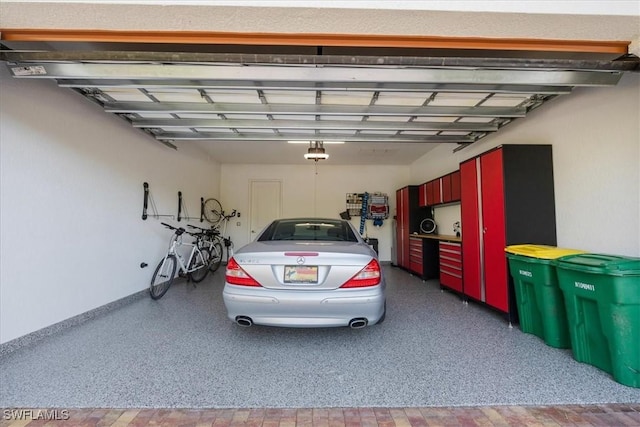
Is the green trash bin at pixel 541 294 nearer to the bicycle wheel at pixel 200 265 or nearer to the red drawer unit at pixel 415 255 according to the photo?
the red drawer unit at pixel 415 255

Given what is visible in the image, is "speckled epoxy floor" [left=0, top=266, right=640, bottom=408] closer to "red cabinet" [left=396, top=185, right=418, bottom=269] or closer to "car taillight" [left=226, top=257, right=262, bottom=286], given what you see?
"car taillight" [left=226, top=257, right=262, bottom=286]

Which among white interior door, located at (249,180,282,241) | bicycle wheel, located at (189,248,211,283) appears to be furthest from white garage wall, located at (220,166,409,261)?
bicycle wheel, located at (189,248,211,283)

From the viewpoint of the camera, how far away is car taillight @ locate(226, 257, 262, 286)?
89.0 inches

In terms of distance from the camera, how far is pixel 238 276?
2.29 meters

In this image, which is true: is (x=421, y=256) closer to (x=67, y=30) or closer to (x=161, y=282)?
(x=161, y=282)

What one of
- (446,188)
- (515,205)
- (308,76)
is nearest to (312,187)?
(446,188)

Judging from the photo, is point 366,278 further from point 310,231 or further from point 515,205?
point 515,205

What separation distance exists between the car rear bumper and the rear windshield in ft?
2.46

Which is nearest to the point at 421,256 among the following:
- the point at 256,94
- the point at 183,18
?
the point at 256,94

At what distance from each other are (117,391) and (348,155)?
5758mm

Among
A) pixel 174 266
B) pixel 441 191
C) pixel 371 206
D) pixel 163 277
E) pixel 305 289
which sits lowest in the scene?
pixel 163 277

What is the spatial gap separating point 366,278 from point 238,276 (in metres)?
1.06

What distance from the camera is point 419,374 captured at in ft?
6.62

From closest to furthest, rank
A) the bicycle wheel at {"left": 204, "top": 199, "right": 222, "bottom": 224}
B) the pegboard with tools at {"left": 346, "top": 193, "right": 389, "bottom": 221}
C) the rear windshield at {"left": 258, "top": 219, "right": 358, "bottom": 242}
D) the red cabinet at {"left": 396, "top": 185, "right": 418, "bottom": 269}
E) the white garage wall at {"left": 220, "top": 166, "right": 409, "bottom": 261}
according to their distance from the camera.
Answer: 1. the rear windshield at {"left": 258, "top": 219, "right": 358, "bottom": 242}
2. the red cabinet at {"left": 396, "top": 185, "right": 418, "bottom": 269}
3. the bicycle wheel at {"left": 204, "top": 199, "right": 222, "bottom": 224}
4. the pegboard with tools at {"left": 346, "top": 193, "right": 389, "bottom": 221}
5. the white garage wall at {"left": 220, "top": 166, "right": 409, "bottom": 261}
